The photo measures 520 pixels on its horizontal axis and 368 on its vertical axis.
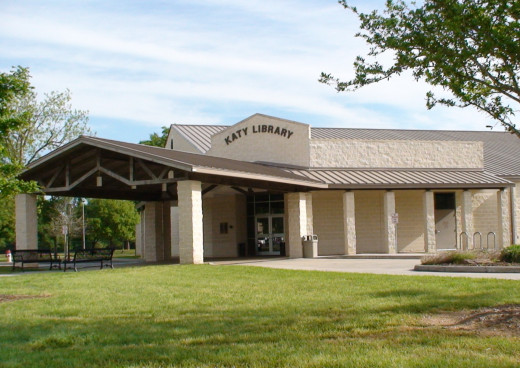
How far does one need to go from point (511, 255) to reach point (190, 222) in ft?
33.9

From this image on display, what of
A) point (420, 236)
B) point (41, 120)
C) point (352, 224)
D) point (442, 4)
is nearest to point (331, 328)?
point (442, 4)

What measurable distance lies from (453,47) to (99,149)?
54.1 feet

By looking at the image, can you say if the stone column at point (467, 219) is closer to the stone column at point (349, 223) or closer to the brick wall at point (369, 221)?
the brick wall at point (369, 221)

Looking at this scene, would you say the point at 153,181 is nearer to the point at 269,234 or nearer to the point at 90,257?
the point at 90,257

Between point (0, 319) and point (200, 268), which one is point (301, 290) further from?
point (200, 268)

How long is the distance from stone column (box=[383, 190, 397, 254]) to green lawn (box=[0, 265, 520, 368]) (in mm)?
14460

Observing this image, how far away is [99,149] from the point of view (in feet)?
76.9

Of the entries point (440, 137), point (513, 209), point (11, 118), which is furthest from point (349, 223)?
point (11, 118)

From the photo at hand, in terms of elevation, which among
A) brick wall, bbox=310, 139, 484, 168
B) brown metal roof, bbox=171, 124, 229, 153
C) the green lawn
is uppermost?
brown metal roof, bbox=171, 124, 229, 153

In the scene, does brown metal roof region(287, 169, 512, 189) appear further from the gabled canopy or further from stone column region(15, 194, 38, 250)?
stone column region(15, 194, 38, 250)

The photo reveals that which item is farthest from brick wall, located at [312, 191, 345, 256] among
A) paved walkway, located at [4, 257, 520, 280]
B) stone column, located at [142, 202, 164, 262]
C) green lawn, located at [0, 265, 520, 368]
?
green lawn, located at [0, 265, 520, 368]

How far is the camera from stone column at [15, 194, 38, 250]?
2564cm

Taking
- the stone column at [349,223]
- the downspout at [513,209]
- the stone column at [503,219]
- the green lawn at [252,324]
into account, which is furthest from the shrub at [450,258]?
the downspout at [513,209]

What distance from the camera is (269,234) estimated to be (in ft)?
105
